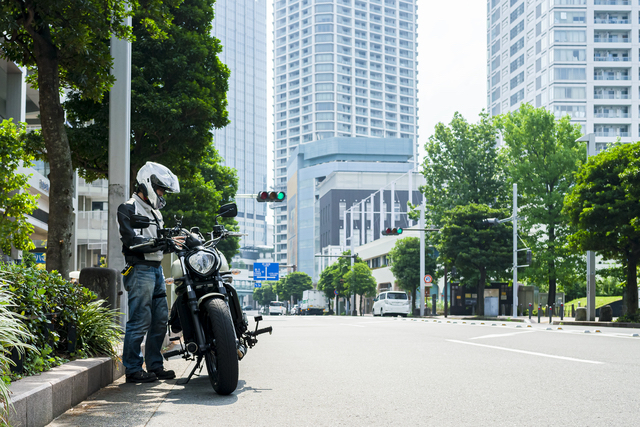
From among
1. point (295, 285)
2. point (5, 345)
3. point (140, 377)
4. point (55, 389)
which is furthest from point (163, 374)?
point (295, 285)

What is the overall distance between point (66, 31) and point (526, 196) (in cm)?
3457

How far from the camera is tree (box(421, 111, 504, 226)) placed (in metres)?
46.4

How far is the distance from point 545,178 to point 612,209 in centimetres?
1441

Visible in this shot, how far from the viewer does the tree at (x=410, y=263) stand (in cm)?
5544

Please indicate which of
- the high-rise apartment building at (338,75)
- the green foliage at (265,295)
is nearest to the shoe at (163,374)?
the green foliage at (265,295)

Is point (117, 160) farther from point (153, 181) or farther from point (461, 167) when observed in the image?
point (461, 167)

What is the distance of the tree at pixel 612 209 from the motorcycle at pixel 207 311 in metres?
21.6

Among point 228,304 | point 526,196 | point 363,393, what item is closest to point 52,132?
point 228,304

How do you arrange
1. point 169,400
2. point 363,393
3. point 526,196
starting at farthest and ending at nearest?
1. point 526,196
2. point 363,393
3. point 169,400

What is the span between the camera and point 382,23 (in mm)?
195250

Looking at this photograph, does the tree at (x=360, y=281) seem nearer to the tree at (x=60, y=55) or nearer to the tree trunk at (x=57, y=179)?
the tree at (x=60, y=55)

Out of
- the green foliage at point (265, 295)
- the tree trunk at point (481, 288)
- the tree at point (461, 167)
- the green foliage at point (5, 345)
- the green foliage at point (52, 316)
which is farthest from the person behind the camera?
the green foliage at point (265, 295)

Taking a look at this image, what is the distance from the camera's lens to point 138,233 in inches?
241

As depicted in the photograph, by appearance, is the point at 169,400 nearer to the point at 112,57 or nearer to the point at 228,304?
the point at 228,304
